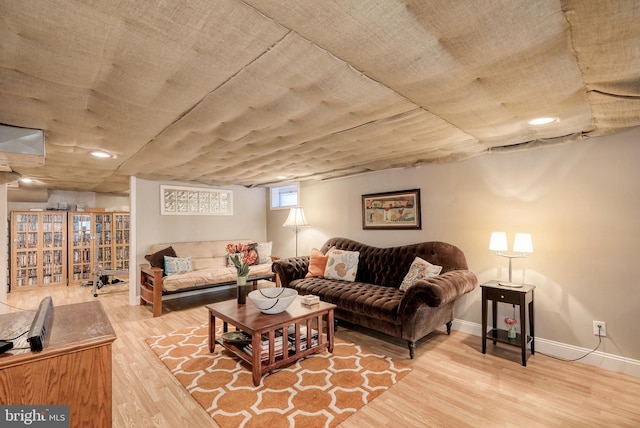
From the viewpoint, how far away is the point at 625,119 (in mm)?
2191

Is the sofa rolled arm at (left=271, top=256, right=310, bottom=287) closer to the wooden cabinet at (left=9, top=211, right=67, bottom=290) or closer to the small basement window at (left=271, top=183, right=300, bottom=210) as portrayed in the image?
the small basement window at (left=271, top=183, right=300, bottom=210)

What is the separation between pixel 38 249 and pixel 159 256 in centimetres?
345

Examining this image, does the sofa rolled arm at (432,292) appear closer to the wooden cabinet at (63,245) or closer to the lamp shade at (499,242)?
the lamp shade at (499,242)

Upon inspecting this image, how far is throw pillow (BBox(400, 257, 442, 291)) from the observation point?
10.8 ft

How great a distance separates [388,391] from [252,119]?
226 cm

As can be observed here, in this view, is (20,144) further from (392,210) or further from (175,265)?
(392,210)

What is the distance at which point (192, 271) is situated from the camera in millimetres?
4676

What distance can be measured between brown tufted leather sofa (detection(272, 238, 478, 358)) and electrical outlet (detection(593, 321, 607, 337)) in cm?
97

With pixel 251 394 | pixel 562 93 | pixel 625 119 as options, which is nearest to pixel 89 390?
pixel 251 394

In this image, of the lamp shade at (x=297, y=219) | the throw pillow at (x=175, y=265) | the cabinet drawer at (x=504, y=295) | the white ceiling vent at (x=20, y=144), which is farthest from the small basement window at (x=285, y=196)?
the white ceiling vent at (x=20, y=144)

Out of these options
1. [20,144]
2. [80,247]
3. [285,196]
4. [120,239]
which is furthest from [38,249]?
[20,144]

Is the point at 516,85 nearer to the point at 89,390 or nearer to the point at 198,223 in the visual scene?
the point at 89,390

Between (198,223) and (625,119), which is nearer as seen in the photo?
(625,119)
